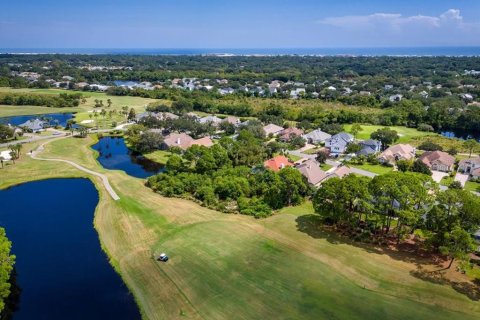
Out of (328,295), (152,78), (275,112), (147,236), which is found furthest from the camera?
(152,78)

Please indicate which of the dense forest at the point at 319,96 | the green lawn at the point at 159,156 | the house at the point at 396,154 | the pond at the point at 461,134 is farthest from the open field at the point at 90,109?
the pond at the point at 461,134

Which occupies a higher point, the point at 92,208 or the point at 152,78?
the point at 152,78

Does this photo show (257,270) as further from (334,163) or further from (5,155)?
(5,155)

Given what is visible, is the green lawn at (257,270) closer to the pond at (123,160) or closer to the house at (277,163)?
the house at (277,163)

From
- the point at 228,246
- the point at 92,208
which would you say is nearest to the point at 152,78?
the point at 92,208

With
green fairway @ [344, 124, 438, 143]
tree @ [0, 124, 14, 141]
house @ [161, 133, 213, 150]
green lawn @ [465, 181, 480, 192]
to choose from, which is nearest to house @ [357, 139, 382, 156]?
green fairway @ [344, 124, 438, 143]

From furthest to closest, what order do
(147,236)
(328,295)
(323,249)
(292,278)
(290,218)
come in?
(290,218) < (147,236) < (323,249) < (292,278) < (328,295)

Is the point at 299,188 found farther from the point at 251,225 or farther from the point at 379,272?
the point at 379,272
